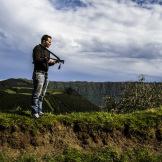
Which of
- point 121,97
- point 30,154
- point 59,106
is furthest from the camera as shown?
point 59,106

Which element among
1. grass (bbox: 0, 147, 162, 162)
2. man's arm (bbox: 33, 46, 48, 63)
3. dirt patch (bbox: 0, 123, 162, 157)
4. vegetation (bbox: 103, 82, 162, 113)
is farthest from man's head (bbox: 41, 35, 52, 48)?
vegetation (bbox: 103, 82, 162, 113)

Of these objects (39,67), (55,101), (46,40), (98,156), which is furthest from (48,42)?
(55,101)

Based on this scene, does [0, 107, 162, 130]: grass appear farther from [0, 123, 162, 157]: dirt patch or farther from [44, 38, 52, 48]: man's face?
[44, 38, 52, 48]: man's face

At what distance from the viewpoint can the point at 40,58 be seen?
17.8 m

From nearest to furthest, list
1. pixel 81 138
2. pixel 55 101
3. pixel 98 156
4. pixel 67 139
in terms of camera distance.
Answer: pixel 98 156, pixel 67 139, pixel 81 138, pixel 55 101

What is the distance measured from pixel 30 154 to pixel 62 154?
4.06ft

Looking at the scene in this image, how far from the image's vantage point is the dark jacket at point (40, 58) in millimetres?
17859

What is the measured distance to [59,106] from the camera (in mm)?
125500

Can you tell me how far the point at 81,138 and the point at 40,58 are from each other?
142 inches

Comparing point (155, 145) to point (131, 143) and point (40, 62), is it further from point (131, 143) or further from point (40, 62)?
point (40, 62)

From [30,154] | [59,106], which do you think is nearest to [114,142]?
[30,154]

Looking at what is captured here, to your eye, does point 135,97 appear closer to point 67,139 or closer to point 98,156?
point 67,139

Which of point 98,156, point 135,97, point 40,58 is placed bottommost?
point 98,156

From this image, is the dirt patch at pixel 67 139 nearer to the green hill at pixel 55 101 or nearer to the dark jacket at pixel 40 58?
the dark jacket at pixel 40 58
